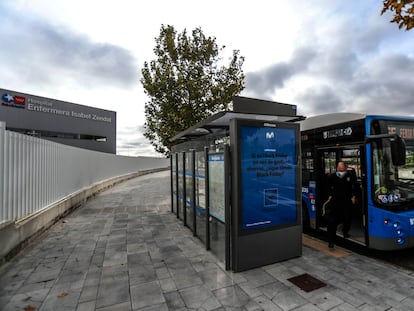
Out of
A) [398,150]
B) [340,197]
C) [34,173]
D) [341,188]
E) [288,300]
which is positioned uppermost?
[398,150]

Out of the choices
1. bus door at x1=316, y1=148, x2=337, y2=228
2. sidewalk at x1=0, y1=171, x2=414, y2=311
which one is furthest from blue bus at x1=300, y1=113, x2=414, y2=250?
bus door at x1=316, y1=148, x2=337, y2=228

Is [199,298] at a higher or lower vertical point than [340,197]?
lower

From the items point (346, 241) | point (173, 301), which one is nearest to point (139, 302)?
point (173, 301)

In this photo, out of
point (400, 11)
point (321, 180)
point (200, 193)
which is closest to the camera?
point (400, 11)

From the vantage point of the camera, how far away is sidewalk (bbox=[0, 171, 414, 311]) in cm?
306

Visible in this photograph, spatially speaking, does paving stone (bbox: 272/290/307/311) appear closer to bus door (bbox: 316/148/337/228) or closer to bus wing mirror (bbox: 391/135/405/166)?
bus wing mirror (bbox: 391/135/405/166)

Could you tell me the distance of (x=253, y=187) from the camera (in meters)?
4.07

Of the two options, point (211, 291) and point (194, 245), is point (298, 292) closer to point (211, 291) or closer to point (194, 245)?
point (211, 291)

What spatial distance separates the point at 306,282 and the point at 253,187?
5.38ft

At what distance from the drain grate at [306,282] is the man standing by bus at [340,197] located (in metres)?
1.61

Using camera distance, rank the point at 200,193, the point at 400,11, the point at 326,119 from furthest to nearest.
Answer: the point at 326,119
the point at 200,193
the point at 400,11

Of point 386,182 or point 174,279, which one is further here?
point 386,182

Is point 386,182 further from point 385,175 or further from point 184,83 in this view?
point 184,83

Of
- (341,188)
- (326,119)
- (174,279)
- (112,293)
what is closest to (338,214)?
(341,188)
